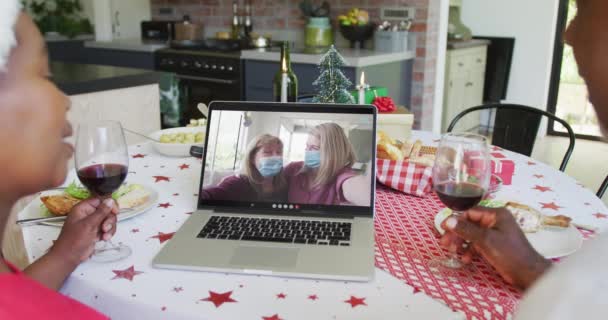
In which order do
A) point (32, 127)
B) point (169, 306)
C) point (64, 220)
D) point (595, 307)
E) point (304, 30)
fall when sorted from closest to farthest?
point (595, 307)
point (32, 127)
point (169, 306)
point (64, 220)
point (304, 30)

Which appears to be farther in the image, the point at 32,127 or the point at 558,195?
the point at 558,195

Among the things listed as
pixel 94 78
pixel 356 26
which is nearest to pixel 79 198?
pixel 94 78

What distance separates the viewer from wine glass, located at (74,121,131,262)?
1066 millimetres

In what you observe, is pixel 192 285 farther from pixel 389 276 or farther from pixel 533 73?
pixel 533 73

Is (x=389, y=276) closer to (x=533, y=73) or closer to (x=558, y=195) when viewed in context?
(x=558, y=195)

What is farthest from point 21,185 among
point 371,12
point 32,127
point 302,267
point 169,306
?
point 371,12

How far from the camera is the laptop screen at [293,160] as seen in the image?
1.18m

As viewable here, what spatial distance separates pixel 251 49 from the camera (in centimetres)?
399

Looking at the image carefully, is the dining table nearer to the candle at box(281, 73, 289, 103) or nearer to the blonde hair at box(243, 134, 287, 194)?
the blonde hair at box(243, 134, 287, 194)

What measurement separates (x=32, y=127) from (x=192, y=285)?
0.39 meters

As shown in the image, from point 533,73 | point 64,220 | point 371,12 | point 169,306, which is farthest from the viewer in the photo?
Answer: point 533,73

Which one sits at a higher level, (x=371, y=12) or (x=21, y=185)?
(x=371, y=12)

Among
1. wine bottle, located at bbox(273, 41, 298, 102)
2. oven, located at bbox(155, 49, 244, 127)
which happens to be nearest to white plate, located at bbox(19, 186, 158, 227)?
wine bottle, located at bbox(273, 41, 298, 102)

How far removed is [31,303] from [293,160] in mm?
612
